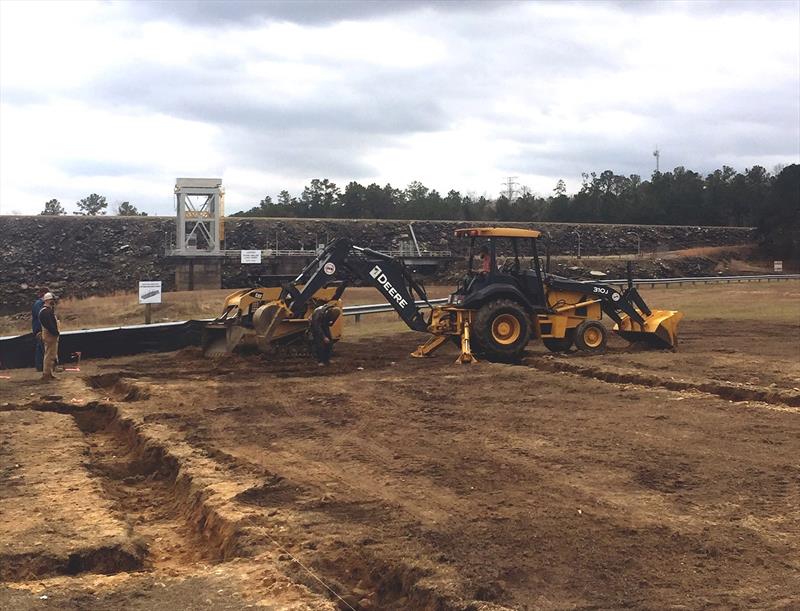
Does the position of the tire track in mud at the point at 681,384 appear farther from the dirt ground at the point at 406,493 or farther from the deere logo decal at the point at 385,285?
the deere logo decal at the point at 385,285

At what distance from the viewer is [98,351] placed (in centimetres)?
1862

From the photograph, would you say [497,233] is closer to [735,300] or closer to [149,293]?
[149,293]

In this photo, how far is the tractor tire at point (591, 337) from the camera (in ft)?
59.2

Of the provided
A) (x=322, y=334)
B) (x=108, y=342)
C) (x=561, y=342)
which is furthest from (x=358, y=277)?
(x=108, y=342)

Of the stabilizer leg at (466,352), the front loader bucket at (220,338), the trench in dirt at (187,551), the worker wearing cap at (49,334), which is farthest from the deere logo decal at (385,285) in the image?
the trench in dirt at (187,551)

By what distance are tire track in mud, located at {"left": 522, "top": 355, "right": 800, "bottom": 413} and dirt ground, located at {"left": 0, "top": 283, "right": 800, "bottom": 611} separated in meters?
0.06

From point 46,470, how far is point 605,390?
27.2 feet

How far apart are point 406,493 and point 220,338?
37.8 feet

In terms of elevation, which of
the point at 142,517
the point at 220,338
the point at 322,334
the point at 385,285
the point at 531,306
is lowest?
the point at 142,517

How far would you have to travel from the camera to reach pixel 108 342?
18.8m

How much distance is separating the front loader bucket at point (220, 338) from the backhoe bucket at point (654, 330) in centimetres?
852

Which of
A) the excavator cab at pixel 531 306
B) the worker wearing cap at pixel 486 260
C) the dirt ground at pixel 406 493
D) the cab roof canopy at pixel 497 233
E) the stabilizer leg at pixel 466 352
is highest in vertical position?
the cab roof canopy at pixel 497 233

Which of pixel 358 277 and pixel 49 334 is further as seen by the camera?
pixel 358 277

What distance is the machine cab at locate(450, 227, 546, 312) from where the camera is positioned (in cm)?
1731
